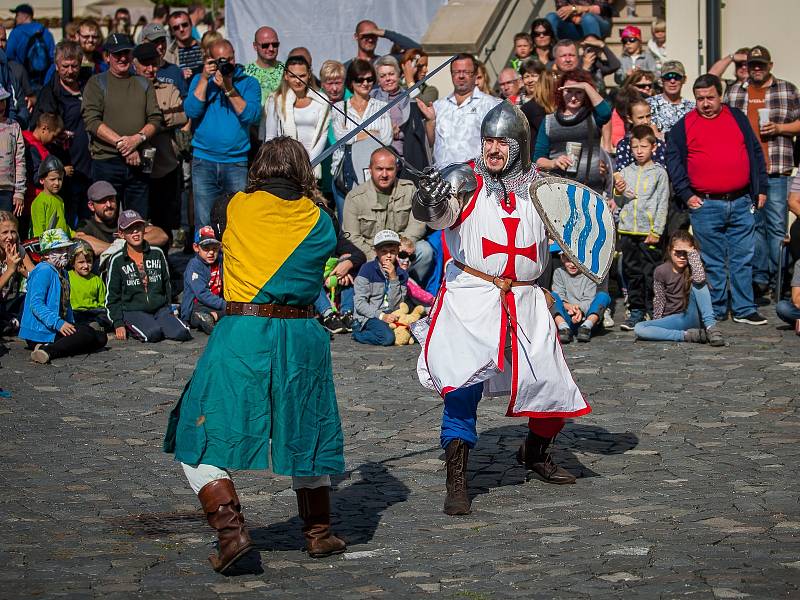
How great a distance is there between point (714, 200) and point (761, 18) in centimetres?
399

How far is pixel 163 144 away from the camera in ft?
44.0

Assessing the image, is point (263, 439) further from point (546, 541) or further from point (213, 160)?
point (213, 160)

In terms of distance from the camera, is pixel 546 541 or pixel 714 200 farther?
pixel 714 200

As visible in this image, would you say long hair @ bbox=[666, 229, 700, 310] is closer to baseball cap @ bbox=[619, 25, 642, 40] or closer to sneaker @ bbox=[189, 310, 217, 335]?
sneaker @ bbox=[189, 310, 217, 335]

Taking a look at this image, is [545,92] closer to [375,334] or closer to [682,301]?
[682,301]

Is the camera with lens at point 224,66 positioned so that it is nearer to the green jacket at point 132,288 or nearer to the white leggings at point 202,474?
the green jacket at point 132,288

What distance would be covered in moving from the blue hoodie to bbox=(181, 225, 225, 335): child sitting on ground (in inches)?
40.6

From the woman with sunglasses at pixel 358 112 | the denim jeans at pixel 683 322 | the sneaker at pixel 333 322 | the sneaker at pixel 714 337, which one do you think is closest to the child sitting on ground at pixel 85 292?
the sneaker at pixel 333 322

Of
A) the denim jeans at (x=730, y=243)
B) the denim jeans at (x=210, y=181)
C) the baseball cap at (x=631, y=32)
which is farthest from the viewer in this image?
the baseball cap at (x=631, y=32)

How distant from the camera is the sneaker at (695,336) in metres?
11.4

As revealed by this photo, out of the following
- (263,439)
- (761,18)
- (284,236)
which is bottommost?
(263,439)


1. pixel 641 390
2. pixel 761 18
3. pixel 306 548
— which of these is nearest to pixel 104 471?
pixel 306 548

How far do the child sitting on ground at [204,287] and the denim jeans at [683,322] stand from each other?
11.4 ft

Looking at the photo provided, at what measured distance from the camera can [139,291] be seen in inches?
468
